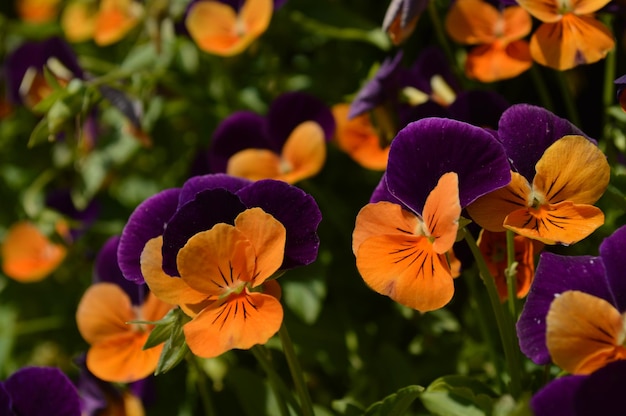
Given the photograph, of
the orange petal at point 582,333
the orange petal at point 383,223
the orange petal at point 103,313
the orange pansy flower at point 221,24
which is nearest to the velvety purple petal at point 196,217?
the orange petal at point 383,223

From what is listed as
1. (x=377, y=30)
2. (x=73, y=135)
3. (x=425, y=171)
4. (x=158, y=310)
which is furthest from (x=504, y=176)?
(x=73, y=135)

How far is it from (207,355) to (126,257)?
20 cm

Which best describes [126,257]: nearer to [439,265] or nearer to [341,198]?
[439,265]

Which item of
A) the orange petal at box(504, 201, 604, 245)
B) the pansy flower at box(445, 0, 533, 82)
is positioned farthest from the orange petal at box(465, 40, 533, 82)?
the orange petal at box(504, 201, 604, 245)

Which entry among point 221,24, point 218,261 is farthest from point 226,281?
point 221,24

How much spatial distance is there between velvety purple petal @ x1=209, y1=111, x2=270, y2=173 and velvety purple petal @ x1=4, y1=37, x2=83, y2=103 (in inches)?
15.8

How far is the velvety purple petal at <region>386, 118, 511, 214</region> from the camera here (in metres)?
0.83

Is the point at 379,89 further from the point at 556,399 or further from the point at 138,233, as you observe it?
the point at 556,399

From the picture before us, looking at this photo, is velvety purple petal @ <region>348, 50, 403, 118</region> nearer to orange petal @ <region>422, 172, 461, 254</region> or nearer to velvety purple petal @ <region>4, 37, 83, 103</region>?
orange petal @ <region>422, 172, 461, 254</region>

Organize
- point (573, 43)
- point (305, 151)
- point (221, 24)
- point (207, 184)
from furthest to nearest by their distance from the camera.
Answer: point (221, 24), point (305, 151), point (573, 43), point (207, 184)

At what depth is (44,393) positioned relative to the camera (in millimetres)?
986

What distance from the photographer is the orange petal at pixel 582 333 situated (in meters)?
0.75

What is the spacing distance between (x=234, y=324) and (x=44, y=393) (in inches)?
11.7

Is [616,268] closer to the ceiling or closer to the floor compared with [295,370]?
closer to the ceiling
